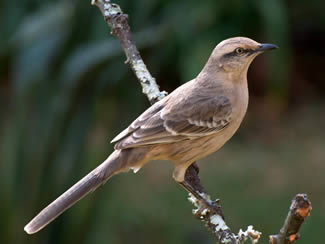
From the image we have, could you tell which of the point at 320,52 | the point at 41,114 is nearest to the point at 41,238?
the point at 41,114

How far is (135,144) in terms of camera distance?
13.5 ft

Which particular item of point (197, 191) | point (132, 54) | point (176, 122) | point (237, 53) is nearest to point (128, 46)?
point (132, 54)

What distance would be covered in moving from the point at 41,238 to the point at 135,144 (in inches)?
78.6

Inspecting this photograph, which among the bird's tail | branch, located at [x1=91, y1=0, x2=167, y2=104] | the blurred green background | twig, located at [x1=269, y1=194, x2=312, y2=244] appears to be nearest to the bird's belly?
the bird's tail

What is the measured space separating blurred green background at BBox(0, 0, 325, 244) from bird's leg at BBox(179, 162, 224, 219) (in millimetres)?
1349

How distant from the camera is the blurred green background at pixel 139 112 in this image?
209 inches

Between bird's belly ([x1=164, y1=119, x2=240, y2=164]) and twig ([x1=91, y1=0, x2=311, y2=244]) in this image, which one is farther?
bird's belly ([x1=164, y1=119, x2=240, y2=164])

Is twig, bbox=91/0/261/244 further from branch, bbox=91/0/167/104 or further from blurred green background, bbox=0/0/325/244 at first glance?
blurred green background, bbox=0/0/325/244

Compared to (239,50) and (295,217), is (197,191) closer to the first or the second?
(239,50)

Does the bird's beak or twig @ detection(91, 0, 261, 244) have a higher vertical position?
twig @ detection(91, 0, 261, 244)

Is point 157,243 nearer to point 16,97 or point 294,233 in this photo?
point 16,97

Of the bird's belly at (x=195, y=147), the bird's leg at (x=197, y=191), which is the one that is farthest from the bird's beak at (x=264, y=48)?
the bird's leg at (x=197, y=191)

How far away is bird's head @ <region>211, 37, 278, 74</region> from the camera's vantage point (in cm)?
427

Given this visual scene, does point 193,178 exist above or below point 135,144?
below
